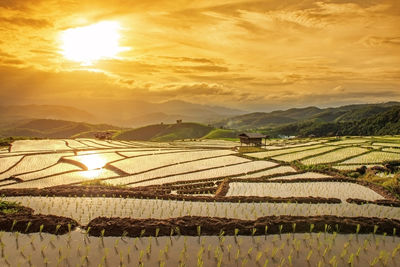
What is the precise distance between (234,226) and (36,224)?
7.20 meters

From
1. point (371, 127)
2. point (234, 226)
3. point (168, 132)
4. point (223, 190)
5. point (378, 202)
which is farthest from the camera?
point (168, 132)

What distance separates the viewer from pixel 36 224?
10.8 meters

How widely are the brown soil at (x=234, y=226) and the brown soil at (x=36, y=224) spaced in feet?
3.06

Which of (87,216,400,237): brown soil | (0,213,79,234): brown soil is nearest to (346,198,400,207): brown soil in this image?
(87,216,400,237): brown soil

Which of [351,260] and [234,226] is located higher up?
[234,226]

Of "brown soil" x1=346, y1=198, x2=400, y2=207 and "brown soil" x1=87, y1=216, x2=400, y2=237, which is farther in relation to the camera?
"brown soil" x1=346, y1=198, x2=400, y2=207

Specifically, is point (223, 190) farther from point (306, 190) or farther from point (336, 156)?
point (336, 156)

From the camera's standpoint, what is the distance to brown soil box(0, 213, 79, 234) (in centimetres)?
1055

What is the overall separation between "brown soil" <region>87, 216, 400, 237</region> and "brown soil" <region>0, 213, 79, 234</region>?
933 millimetres

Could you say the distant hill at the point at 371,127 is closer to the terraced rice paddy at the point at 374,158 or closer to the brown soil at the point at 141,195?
the terraced rice paddy at the point at 374,158

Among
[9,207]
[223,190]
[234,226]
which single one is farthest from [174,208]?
[9,207]

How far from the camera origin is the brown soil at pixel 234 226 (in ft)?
34.4

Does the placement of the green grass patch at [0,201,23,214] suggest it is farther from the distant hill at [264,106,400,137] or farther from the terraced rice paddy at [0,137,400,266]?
the distant hill at [264,106,400,137]

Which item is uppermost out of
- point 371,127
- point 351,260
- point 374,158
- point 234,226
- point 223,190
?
point 371,127
